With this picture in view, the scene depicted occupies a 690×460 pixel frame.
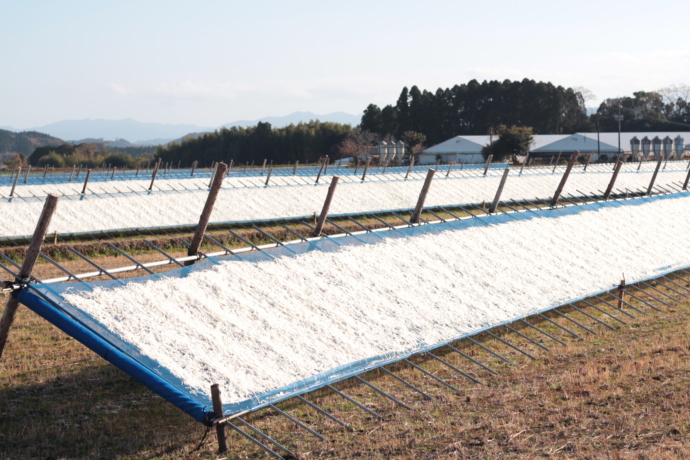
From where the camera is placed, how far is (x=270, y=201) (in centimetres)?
2639

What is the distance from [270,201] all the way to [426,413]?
63.1 feet

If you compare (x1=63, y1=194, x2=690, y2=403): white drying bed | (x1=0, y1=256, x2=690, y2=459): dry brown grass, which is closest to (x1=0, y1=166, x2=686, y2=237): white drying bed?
(x1=0, y1=256, x2=690, y2=459): dry brown grass

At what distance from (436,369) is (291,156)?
66596 mm

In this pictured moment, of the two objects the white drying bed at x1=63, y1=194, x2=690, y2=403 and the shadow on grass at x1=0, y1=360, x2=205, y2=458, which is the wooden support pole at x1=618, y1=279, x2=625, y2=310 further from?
the shadow on grass at x1=0, y1=360, x2=205, y2=458

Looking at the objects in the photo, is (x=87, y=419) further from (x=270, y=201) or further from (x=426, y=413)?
(x=270, y=201)

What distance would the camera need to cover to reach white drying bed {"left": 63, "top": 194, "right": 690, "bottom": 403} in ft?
25.3

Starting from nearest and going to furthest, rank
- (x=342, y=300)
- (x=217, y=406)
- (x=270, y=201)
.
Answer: (x=217, y=406)
(x=342, y=300)
(x=270, y=201)

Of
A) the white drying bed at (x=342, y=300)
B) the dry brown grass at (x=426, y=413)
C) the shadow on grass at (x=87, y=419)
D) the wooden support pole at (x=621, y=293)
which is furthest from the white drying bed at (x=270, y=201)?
the wooden support pole at (x=621, y=293)

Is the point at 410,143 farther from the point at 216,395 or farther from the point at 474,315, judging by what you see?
the point at 216,395

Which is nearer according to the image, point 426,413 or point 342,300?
point 426,413

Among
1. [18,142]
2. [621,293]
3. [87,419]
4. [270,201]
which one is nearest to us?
[87,419]

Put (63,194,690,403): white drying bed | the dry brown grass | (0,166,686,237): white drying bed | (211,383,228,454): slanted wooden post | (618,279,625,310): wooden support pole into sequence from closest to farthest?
Answer: (211,383,228,454): slanted wooden post → the dry brown grass → (63,194,690,403): white drying bed → (618,279,625,310): wooden support pole → (0,166,686,237): white drying bed

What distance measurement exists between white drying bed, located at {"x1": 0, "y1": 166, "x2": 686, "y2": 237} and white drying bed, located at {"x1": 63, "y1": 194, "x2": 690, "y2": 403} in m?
11.9

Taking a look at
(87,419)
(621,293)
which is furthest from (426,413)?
(621,293)
